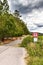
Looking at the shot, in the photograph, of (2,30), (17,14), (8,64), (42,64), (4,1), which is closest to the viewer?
(42,64)

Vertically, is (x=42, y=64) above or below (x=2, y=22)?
below

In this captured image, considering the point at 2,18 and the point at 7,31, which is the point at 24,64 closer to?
the point at 7,31

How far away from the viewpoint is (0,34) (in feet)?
165

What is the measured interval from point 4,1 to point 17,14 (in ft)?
137

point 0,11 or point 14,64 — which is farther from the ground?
point 0,11

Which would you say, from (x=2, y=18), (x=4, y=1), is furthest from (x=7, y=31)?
(x=4, y=1)

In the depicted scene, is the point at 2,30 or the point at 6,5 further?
the point at 6,5

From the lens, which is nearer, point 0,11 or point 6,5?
point 0,11

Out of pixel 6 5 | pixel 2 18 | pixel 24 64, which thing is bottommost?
pixel 24 64

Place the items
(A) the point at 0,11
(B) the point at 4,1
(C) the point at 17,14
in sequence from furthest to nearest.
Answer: (C) the point at 17,14 → (B) the point at 4,1 → (A) the point at 0,11

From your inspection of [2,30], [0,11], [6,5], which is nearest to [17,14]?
[6,5]

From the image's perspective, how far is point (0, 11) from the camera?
65312mm

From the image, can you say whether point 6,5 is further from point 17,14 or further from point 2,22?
point 17,14

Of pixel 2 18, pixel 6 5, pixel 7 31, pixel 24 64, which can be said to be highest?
pixel 6 5
